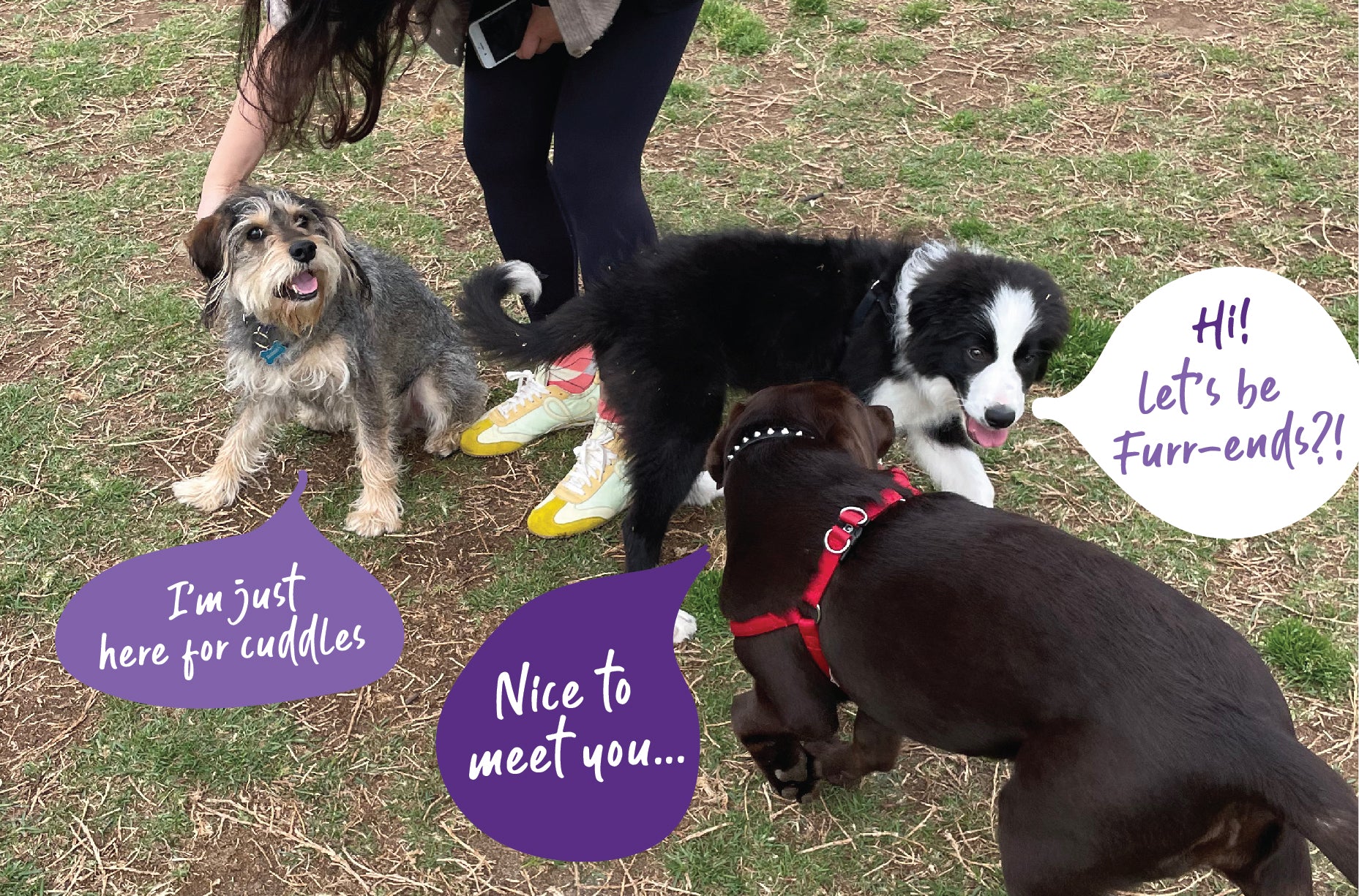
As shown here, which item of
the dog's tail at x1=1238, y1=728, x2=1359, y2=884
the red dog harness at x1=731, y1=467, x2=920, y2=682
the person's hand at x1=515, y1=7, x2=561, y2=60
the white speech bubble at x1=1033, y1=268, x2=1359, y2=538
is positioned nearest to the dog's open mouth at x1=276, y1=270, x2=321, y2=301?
the person's hand at x1=515, y1=7, x2=561, y2=60

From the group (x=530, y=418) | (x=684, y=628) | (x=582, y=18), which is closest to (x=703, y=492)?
(x=684, y=628)

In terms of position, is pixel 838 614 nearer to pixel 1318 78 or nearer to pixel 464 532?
pixel 464 532

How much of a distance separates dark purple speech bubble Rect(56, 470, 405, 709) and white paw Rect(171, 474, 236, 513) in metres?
0.44

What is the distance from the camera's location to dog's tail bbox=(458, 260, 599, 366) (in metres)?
2.99

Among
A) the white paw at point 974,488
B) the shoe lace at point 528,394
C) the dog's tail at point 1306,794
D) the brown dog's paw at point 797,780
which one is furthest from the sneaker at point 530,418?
the dog's tail at point 1306,794

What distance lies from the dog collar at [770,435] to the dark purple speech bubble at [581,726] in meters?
0.30

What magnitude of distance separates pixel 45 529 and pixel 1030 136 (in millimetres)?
4287

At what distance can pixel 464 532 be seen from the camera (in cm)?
342

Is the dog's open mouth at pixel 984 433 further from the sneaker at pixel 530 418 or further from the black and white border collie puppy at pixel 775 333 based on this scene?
the sneaker at pixel 530 418

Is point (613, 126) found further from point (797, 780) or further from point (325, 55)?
point (797, 780)

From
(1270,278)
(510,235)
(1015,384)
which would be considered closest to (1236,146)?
(1270,278)

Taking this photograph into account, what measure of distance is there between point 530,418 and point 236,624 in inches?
46.6

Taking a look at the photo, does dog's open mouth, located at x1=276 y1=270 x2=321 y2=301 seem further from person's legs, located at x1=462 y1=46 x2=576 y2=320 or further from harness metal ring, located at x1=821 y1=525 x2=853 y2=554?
harness metal ring, located at x1=821 y1=525 x2=853 y2=554

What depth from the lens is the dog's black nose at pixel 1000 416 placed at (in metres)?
2.83
